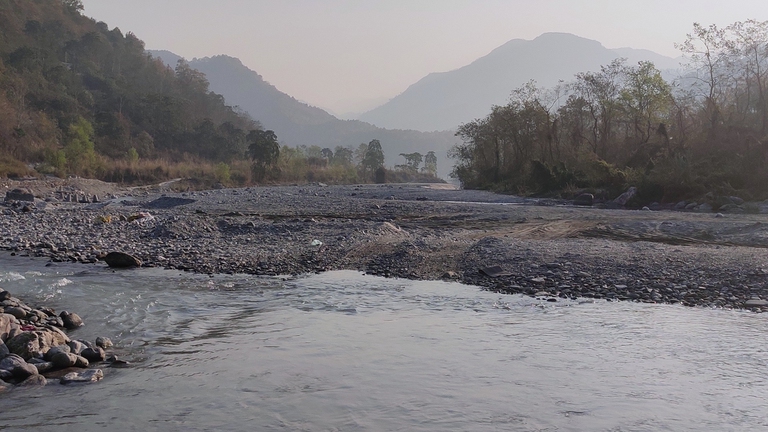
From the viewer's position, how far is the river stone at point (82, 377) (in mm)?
5673

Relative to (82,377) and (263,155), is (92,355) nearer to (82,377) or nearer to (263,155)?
(82,377)

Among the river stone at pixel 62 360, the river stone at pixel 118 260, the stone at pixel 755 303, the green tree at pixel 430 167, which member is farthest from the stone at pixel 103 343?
the green tree at pixel 430 167

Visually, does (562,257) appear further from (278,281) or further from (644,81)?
(644,81)

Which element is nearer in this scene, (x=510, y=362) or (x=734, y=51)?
(x=510, y=362)

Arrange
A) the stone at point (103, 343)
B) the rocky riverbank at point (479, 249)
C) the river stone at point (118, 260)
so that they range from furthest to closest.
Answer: the river stone at point (118, 260), the rocky riverbank at point (479, 249), the stone at point (103, 343)

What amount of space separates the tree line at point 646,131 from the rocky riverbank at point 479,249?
Answer: 8238 millimetres

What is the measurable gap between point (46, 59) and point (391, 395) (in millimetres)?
101494

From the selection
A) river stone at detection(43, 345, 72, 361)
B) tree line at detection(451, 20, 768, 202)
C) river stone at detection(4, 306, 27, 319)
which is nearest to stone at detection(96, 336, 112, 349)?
river stone at detection(43, 345, 72, 361)

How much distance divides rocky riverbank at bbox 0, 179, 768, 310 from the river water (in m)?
1.33

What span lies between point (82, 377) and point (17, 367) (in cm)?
64

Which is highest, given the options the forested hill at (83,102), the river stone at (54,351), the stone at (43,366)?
the forested hill at (83,102)

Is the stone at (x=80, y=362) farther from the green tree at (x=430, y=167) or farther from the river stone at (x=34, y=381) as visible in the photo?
the green tree at (x=430, y=167)

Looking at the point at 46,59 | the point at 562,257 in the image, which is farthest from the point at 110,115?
the point at 562,257

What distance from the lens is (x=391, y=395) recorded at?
5484mm
